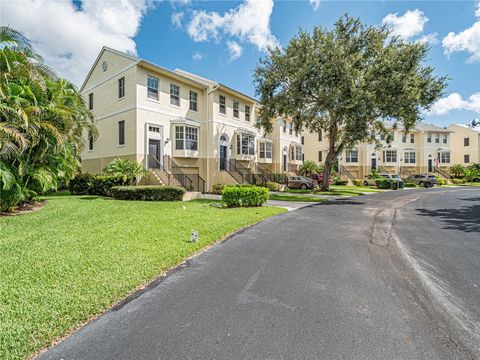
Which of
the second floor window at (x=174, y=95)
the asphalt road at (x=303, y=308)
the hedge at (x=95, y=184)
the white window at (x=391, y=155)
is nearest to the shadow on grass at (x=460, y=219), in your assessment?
the asphalt road at (x=303, y=308)

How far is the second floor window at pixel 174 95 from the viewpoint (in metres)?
19.6

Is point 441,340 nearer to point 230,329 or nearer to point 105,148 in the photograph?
point 230,329

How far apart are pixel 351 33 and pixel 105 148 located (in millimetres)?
19727

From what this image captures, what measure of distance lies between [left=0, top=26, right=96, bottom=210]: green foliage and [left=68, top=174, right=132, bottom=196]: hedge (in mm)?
4249

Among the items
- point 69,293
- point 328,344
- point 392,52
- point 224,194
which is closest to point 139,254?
point 69,293

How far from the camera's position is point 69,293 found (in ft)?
12.3

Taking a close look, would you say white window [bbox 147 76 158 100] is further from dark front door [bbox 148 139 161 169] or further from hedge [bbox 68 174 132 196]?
hedge [bbox 68 174 132 196]

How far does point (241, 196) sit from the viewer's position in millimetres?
12477

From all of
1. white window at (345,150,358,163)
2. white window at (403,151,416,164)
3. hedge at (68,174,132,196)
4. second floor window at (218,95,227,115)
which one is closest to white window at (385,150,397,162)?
white window at (403,151,416,164)

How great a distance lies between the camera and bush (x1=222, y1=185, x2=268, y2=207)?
12.4 metres

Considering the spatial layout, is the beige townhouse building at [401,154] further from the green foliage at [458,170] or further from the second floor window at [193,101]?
the second floor window at [193,101]

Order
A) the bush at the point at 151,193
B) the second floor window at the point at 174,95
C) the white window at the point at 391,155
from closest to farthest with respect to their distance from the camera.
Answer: the bush at the point at 151,193
the second floor window at the point at 174,95
the white window at the point at 391,155

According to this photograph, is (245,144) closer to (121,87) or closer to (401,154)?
(121,87)

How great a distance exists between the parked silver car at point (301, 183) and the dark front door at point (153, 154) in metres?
13.8
